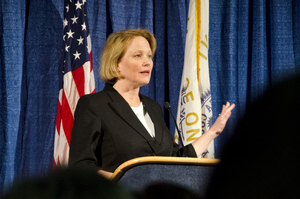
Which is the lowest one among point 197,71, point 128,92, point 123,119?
point 123,119

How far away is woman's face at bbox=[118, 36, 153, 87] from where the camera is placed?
66.8 inches

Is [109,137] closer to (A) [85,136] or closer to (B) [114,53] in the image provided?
(A) [85,136]

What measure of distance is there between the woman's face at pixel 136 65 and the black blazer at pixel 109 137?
19 centimetres

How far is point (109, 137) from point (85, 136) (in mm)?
112

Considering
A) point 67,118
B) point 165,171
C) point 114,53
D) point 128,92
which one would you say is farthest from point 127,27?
point 165,171

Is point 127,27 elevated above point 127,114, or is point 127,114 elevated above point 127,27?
point 127,27

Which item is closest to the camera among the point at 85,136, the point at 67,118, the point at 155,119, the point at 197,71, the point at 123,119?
the point at 85,136

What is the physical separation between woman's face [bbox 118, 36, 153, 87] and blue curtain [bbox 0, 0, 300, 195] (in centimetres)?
149

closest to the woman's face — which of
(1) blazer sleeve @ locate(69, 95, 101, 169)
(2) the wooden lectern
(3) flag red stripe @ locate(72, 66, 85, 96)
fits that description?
(1) blazer sleeve @ locate(69, 95, 101, 169)

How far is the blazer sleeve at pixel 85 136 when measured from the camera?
133 centimetres

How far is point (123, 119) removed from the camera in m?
1.50

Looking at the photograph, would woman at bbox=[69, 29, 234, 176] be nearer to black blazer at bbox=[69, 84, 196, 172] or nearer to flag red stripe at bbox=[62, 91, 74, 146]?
black blazer at bbox=[69, 84, 196, 172]

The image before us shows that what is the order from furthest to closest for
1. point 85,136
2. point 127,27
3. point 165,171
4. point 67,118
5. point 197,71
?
point 127,27
point 197,71
point 67,118
point 85,136
point 165,171

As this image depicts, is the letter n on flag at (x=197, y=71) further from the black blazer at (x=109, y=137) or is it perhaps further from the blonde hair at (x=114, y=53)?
the black blazer at (x=109, y=137)
